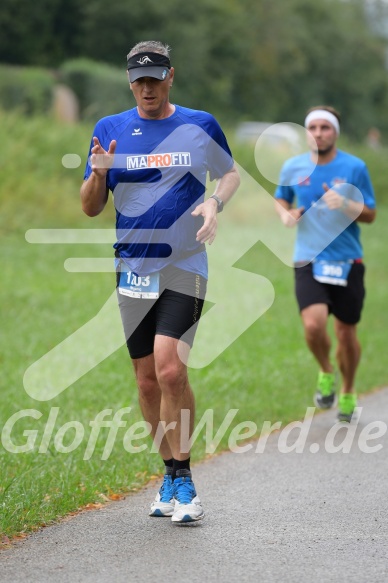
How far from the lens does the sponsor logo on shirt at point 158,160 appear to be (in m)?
6.24

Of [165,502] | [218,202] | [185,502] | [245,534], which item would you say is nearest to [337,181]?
[218,202]

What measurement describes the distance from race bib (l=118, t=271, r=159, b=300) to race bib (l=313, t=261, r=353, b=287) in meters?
3.55

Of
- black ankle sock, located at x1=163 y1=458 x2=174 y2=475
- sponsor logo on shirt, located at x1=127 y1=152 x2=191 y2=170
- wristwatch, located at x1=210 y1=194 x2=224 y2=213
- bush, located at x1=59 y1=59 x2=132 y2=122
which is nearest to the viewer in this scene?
sponsor logo on shirt, located at x1=127 y1=152 x2=191 y2=170

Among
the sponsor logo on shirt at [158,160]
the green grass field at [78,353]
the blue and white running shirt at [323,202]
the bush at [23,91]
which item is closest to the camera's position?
the sponsor logo on shirt at [158,160]

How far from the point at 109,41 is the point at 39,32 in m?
3.10

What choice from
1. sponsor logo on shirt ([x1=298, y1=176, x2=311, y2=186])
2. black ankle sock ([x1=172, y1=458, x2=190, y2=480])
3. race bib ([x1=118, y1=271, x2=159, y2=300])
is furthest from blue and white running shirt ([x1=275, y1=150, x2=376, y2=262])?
black ankle sock ([x1=172, y1=458, x2=190, y2=480])

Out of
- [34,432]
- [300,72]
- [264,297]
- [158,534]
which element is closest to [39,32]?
[300,72]

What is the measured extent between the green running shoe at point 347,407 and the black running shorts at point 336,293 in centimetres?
63

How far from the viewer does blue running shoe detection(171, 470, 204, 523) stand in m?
6.07

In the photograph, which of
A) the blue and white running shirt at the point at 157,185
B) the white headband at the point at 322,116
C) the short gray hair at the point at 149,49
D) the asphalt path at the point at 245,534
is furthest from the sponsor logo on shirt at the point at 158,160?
the white headband at the point at 322,116

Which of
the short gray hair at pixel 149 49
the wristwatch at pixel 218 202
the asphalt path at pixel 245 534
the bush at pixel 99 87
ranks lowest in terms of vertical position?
the asphalt path at pixel 245 534

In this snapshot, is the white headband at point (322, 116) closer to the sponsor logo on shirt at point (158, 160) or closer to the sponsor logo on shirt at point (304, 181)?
the sponsor logo on shirt at point (304, 181)

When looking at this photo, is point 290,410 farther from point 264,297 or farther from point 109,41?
point 109,41

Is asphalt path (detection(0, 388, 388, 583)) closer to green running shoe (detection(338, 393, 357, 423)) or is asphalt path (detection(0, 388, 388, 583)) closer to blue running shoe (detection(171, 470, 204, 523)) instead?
blue running shoe (detection(171, 470, 204, 523))
